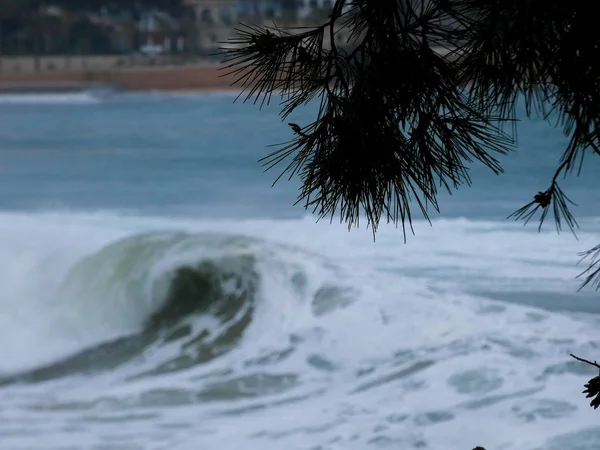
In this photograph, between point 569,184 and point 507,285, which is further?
point 569,184

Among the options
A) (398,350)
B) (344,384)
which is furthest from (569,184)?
(344,384)

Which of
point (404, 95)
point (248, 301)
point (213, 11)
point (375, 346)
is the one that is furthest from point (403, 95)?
point (213, 11)

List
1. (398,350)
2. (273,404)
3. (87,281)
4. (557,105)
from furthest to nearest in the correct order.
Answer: (87,281), (398,350), (273,404), (557,105)

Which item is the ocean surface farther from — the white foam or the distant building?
the distant building

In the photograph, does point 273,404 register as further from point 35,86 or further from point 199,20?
point 35,86

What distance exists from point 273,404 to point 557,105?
2293 mm

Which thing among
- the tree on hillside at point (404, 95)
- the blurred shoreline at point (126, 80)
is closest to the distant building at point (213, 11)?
the blurred shoreline at point (126, 80)

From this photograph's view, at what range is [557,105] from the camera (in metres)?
0.98

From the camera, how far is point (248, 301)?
422 centimetres

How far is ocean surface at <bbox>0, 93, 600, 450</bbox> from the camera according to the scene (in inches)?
116

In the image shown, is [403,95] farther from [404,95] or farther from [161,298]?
[161,298]

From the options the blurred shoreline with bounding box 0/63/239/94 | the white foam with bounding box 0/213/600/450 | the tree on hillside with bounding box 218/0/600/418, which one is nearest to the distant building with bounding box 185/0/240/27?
the blurred shoreline with bounding box 0/63/239/94

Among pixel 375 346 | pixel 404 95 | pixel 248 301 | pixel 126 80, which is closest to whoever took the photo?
pixel 404 95

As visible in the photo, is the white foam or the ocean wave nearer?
the white foam
